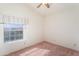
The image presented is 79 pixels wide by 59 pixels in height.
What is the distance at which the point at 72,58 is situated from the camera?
129 cm

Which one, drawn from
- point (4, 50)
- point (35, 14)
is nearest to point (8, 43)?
point (4, 50)

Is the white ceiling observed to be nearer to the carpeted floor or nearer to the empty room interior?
the empty room interior

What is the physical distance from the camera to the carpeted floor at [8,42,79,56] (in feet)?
4.34

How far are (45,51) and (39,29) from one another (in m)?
0.35

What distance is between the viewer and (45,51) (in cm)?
137

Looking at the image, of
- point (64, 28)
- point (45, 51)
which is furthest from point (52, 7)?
point (45, 51)

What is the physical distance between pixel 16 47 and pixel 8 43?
13 centimetres

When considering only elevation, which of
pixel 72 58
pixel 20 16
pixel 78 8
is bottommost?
pixel 72 58

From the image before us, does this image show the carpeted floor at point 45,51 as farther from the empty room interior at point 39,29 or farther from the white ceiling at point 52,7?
the white ceiling at point 52,7

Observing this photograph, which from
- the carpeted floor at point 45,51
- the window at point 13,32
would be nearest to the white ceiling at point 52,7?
the window at point 13,32

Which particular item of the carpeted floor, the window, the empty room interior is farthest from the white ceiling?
the carpeted floor

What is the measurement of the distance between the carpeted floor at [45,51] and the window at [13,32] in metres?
0.21

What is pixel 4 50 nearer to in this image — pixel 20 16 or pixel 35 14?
pixel 20 16

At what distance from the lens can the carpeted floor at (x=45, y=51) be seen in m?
1.32
